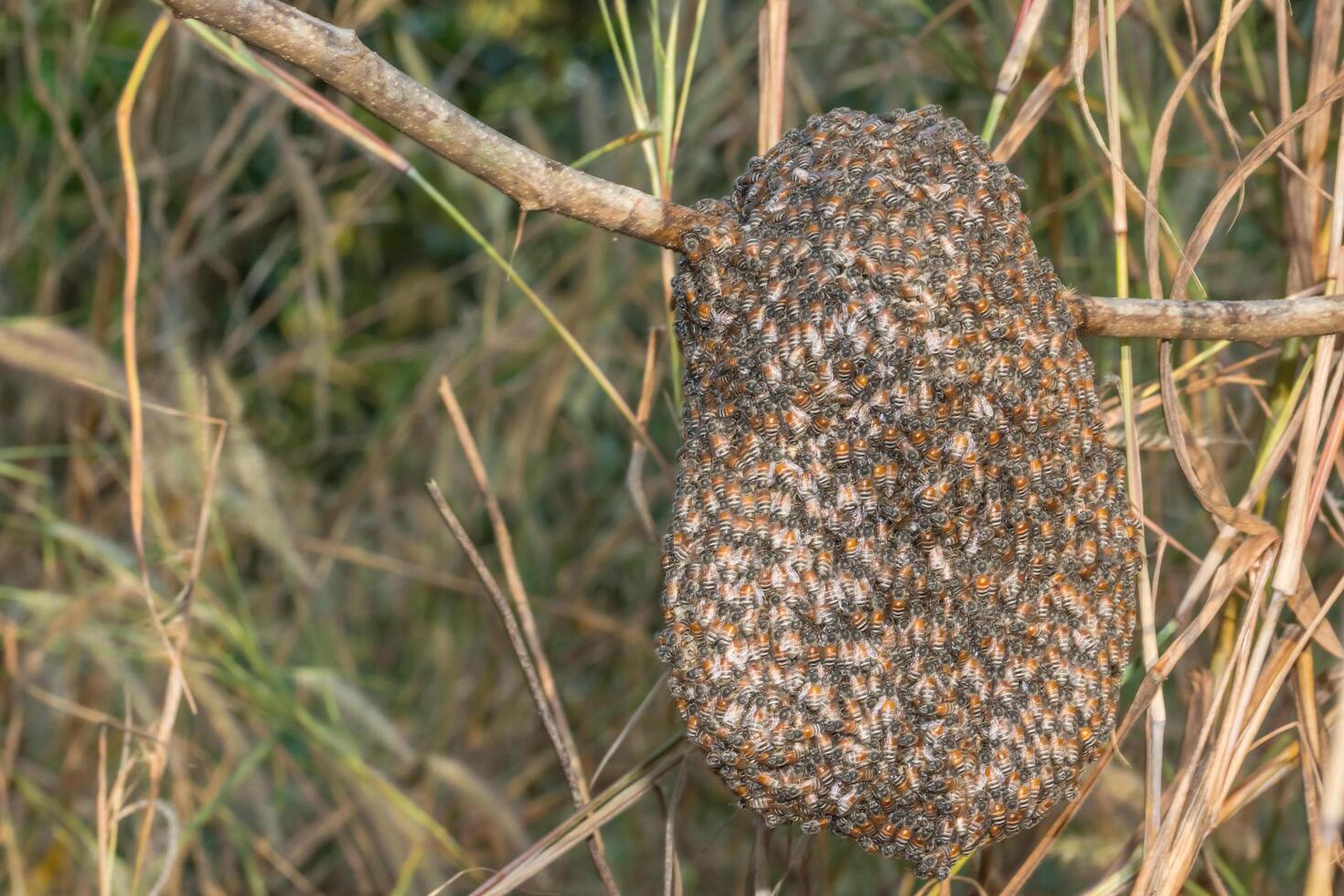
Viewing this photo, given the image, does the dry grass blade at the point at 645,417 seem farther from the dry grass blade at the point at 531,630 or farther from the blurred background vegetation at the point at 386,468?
the blurred background vegetation at the point at 386,468

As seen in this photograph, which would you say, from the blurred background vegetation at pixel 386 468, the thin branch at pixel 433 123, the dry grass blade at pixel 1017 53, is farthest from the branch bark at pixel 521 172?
the blurred background vegetation at pixel 386 468

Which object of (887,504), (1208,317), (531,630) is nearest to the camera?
(887,504)

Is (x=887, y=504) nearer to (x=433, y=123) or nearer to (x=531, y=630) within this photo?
(x=433, y=123)

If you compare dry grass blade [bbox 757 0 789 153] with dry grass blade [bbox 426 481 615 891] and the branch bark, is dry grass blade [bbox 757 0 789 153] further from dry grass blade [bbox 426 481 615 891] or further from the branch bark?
dry grass blade [bbox 426 481 615 891]

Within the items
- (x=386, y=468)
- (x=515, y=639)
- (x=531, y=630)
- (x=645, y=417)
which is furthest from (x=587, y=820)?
(x=386, y=468)

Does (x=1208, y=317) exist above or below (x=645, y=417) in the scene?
above

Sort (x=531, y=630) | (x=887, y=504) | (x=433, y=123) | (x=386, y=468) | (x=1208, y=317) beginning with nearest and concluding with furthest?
(x=433, y=123) → (x=887, y=504) → (x=1208, y=317) → (x=531, y=630) → (x=386, y=468)

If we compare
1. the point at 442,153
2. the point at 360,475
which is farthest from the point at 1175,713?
the point at 442,153
